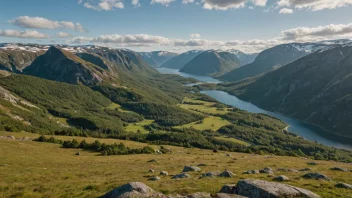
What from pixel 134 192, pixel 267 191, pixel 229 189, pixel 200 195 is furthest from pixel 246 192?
pixel 134 192

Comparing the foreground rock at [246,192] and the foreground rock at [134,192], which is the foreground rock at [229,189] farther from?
the foreground rock at [134,192]

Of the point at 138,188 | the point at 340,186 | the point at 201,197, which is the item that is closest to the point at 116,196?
the point at 138,188

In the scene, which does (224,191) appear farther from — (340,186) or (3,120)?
(3,120)

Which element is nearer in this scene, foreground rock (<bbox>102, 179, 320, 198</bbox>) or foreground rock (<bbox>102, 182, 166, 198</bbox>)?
foreground rock (<bbox>102, 182, 166, 198</bbox>)

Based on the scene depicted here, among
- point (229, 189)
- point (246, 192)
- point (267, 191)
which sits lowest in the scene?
point (229, 189)

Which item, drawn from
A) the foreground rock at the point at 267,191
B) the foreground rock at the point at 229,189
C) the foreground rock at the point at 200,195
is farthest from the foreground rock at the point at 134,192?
the foreground rock at the point at 267,191

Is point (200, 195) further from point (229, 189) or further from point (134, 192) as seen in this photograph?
point (134, 192)

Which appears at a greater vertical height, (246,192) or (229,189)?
(246,192)

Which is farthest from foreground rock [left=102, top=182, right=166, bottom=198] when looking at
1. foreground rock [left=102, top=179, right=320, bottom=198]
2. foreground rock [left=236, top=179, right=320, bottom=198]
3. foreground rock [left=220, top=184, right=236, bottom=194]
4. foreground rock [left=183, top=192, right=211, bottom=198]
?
foreground rock [left=236, top=179, right=320, bottom=198]

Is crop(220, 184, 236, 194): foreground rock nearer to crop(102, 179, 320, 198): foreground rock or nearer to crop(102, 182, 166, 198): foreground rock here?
crop(102, 179, 320, 198): foreground rock
